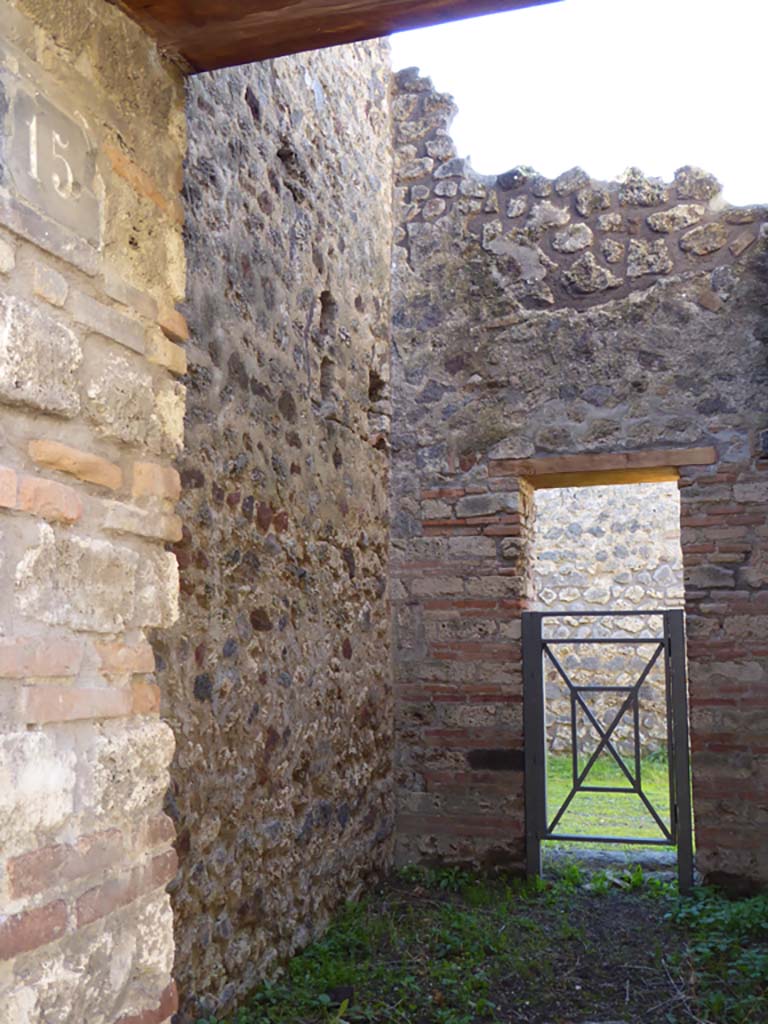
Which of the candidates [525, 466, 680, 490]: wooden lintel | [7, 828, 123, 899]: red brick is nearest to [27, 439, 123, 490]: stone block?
[7, 828, 123, 899]: red brick

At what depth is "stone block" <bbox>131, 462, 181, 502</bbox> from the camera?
5.34 ft

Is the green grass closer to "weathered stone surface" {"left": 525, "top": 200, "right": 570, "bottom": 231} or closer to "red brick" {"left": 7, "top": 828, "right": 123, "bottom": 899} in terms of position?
"weathered stone surface" {"left": 525, "top": 200, "right": 570, "bottom": 231}

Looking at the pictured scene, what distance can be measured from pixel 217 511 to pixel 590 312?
2.87m

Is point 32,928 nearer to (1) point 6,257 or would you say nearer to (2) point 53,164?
(1) point 6,257

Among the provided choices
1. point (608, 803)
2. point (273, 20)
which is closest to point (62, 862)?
A: point (273, 20)

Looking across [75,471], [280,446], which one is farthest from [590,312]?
[75,471]

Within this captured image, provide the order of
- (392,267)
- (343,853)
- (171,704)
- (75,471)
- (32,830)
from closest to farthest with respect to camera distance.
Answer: (32,830)
(75,471)
(171,704)
(343,853)
(392,267)

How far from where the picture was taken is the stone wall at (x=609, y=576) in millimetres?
8742

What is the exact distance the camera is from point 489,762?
516cm

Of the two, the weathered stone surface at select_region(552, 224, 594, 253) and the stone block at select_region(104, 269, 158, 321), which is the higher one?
the weathered stone surface at select_region(552, 224, 594, 253)

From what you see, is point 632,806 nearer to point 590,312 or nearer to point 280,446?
point 590,312

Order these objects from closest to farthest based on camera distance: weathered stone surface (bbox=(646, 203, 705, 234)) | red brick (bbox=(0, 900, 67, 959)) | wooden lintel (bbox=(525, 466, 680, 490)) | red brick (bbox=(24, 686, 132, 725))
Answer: red brick (bbox=(0, 900, 67, 959)) < red brick (bbox=(24, 686, 132, 725)) < wooden lintel (bbox=(525, 466, 680, 490)) < weathered stone surface (bbox=(646, 203, 705, 234))

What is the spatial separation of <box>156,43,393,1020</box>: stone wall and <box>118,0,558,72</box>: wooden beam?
5.18 feet

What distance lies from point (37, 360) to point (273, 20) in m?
0.80
